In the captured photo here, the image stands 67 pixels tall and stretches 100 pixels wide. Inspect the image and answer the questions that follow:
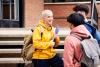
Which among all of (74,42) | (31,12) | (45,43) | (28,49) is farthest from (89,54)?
(31,12)

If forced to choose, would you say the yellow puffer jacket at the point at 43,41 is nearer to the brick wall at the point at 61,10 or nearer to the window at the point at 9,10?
the window at the point at 9,10

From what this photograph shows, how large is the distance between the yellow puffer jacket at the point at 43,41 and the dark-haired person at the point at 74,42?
1.43 m

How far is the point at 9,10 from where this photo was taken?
15.8m

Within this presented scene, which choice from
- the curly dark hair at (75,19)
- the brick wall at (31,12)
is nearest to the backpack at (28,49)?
the curly dark hair at (75,19)

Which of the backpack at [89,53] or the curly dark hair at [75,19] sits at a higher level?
the curly dark hair at [75,19]

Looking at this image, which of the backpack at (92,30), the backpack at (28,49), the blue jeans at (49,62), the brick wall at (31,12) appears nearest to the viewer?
the backpack at (92,30)

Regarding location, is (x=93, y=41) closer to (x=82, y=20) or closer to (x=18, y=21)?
(x=82, y=20)

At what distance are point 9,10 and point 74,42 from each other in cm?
1039

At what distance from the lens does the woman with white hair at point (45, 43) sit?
7152mm

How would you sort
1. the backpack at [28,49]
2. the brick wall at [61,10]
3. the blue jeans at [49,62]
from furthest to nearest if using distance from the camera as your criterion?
the brick wall at [61,10], the backpack at [28,49], the blue jeans at [49,62]

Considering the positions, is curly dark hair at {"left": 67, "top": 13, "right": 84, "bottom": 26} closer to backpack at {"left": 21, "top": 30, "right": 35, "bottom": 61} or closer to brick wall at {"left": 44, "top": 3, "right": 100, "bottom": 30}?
backpack at {"left": 21, "top": 30, "right": 35, "bottom": 61}

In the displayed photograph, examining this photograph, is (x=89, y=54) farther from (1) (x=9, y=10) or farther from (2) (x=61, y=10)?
(2) (x=61, y=10)

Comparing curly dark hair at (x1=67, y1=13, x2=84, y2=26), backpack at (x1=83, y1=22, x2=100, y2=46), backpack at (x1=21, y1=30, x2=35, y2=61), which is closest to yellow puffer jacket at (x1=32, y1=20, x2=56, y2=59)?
backpack at (x1=21, y1=30, x2=35, y2=61)

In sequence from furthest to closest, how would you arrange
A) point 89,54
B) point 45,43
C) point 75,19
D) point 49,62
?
point 49,62, point 45,43, point 75,19, point 89,54
